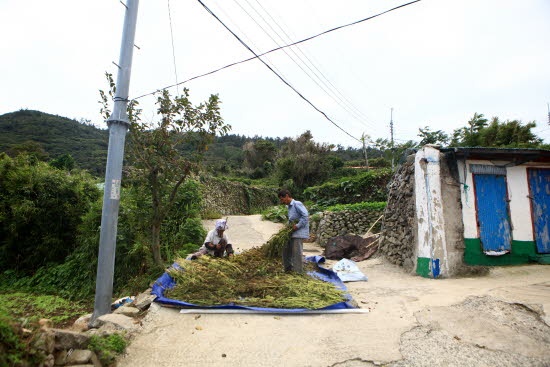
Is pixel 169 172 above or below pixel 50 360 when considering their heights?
above

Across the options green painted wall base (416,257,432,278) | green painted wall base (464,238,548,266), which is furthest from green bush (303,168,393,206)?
green painted wall base (416,257,432,278)

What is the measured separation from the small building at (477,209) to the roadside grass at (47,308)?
23.1 feet

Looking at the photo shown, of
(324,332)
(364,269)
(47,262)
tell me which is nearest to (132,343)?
(324,332)

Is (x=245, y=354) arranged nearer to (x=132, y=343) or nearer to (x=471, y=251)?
(x=132, y=343)

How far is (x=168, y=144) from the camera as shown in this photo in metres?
5.44

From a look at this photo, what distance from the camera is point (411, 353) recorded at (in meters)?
2.98

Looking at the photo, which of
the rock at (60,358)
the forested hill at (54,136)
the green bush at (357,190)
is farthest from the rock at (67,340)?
the forested hill at (54,136)

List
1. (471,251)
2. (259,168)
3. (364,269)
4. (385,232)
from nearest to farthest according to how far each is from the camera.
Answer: (471,251) < (364,269) < (385,232) < (259,168)

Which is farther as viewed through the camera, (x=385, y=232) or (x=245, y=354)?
(x=385, y=232)

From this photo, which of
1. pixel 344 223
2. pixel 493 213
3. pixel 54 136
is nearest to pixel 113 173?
pixel 493 213

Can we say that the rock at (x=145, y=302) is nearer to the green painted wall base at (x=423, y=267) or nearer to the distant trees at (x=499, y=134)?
the green painted wall base at (x=423, y=267)

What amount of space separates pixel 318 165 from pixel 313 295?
24.9m

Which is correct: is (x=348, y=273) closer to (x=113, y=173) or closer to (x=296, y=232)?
(x=296, y=232)

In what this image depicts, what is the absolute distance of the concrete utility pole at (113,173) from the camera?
4.16m
